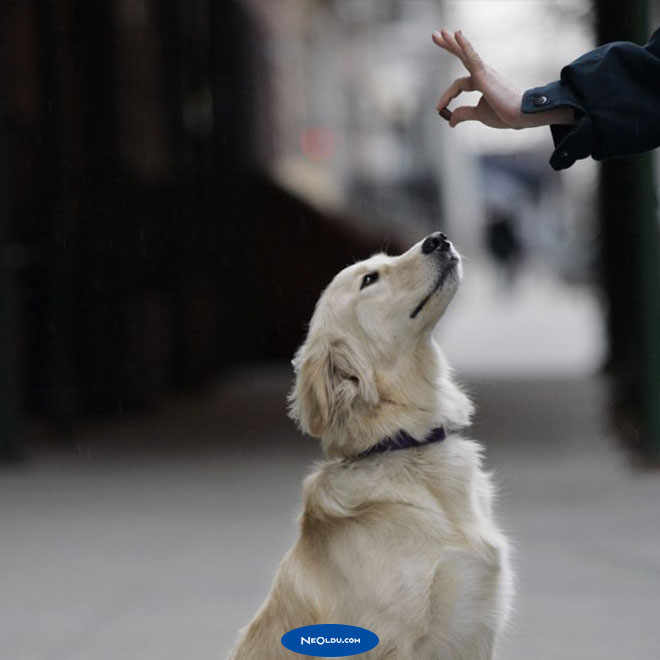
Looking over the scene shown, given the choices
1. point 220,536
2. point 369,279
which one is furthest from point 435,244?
point 220,536

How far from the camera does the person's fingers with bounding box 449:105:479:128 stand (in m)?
3.36

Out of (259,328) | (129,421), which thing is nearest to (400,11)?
(259,328)

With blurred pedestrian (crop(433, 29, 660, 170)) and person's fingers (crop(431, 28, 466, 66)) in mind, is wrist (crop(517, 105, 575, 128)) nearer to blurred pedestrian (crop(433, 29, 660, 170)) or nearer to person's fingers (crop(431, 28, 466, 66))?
blurred pedestrian (crop(433, 29, 660, 170))

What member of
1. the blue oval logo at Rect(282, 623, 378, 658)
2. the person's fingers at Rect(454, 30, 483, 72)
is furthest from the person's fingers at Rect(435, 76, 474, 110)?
the blue oval logo at Rect(282, 623, 378, 658)

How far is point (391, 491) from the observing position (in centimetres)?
344

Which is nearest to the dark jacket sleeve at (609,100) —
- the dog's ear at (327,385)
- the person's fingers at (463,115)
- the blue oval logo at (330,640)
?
the person's fingers at (463,115)

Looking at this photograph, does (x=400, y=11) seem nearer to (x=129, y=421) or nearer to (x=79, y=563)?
(x=129, y=421)

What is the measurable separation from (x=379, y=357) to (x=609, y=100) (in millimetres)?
1101

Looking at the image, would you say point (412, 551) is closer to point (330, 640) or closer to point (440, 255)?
point (330, 640)

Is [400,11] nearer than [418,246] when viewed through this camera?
No

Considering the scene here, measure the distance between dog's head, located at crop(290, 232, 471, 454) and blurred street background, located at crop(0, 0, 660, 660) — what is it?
0.94 feet

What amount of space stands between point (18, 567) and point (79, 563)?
322 millimetres

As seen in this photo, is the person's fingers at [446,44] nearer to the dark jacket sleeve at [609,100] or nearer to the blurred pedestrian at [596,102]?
the blurred pedestrian at [596,102]

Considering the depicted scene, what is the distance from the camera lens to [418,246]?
3900 millimetres
